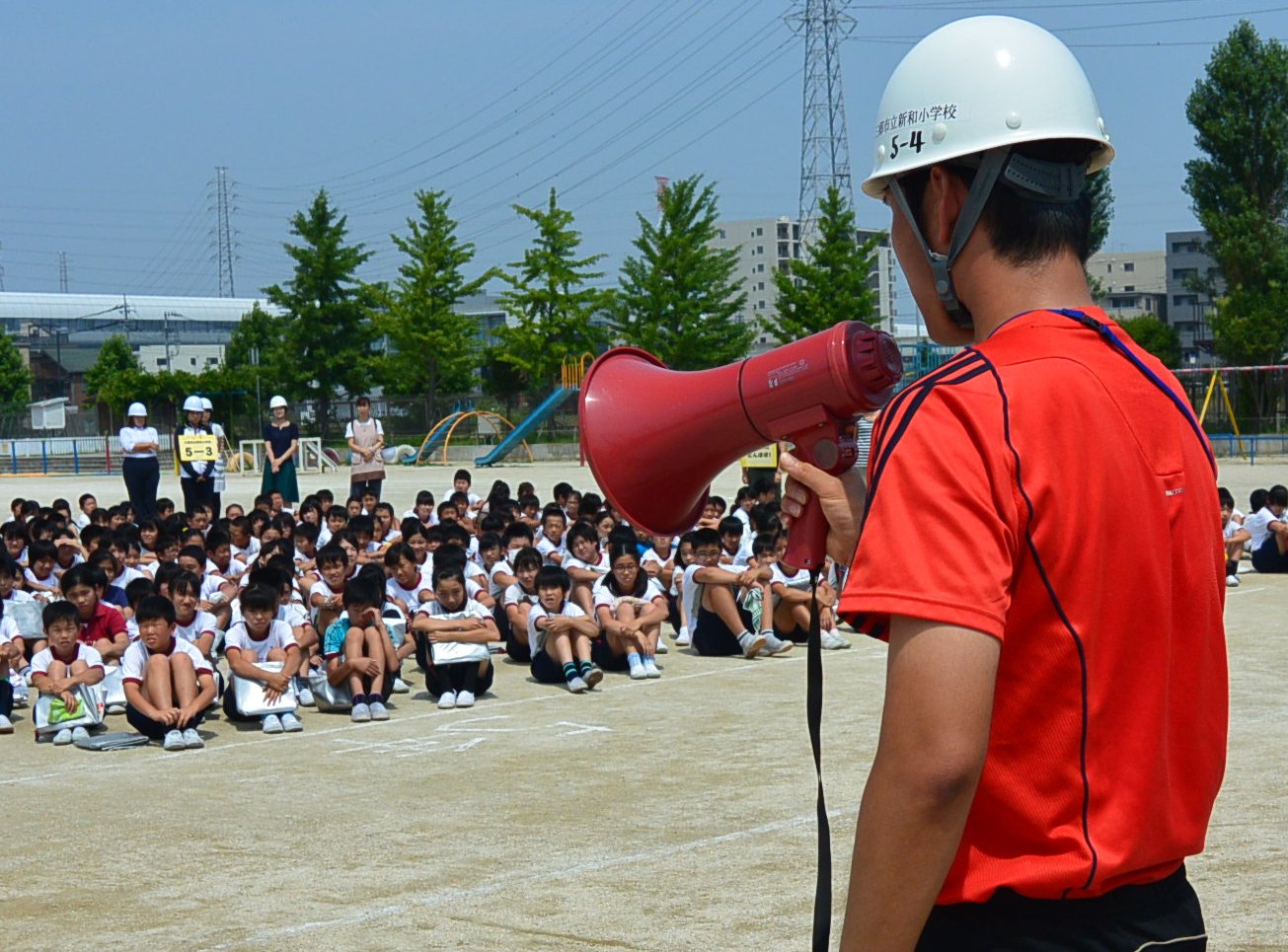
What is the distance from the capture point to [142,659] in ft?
29.7

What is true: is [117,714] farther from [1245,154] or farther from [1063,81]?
[1245,154]

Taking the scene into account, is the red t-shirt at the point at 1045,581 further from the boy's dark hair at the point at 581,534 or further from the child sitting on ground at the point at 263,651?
the boy's dark hair at the point at 581,534

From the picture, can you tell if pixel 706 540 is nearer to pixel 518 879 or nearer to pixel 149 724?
pixel 149 724

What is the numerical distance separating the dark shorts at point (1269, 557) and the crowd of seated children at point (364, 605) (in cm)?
488

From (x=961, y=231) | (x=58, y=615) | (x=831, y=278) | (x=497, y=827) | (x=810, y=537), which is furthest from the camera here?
(x=831, y=278)

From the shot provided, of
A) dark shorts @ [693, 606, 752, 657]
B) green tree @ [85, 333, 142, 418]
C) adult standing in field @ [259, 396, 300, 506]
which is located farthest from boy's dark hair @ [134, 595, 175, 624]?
green tree @ [85, 333, 142, 418]

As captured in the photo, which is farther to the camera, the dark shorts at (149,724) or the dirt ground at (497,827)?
the dark shorts at (149,724)

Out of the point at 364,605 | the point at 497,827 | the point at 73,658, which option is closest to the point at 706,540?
the point at 364,605

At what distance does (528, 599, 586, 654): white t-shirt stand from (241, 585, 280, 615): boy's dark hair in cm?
181

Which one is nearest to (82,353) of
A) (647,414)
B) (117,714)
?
(117,714)

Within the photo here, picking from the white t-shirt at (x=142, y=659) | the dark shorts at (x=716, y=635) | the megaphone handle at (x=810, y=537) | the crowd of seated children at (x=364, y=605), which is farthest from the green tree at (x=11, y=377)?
the megaphone handle at (x=810, y=537)

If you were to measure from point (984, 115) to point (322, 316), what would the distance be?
51.9 meters

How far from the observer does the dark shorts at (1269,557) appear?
1520 cm

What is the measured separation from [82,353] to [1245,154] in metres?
78.3
